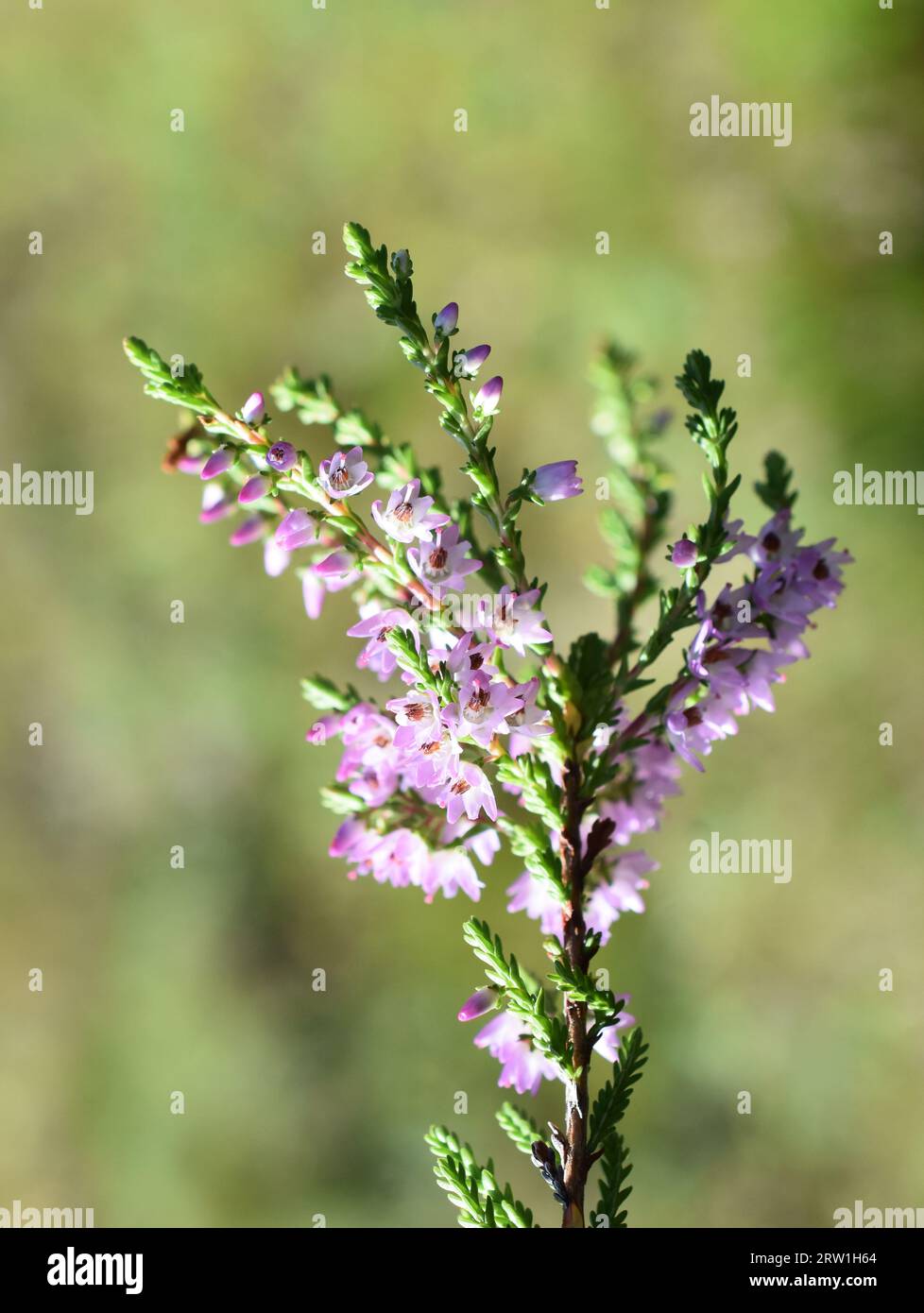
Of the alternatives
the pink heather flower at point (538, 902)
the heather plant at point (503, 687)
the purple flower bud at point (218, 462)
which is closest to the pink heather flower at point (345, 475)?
the heather plant at point (503, 687)

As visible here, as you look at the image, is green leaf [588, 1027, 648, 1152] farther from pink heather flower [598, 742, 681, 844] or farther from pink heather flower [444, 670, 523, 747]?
pink heather flower [444, 670, 523, 747]

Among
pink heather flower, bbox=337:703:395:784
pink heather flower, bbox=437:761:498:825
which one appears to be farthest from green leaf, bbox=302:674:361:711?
pink heather flower, bbox=437:761:498:825

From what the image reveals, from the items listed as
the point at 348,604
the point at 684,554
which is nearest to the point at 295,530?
the point at 684,554

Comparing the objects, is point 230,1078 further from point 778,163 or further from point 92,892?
point 778,163
